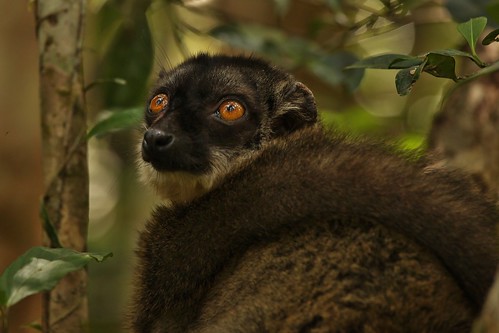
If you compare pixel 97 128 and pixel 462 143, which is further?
pixel 462 143

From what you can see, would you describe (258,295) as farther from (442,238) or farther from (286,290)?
(442,238)

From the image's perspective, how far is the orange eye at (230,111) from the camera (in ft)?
14.1

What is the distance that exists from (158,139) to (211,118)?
0.36 m

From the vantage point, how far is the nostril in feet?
13.3

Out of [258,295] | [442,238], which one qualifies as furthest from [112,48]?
[442,238]

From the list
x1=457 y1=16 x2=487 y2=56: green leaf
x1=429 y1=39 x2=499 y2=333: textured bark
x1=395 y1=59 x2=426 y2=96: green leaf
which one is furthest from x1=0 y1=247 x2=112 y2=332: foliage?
x1=429 y1=39 x2=499 y2=333: textured bark

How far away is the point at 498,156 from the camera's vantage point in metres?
5.32

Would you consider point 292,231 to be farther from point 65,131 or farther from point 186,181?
point 65,131

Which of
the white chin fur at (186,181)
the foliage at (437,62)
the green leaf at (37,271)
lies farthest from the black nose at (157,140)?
the foliage at (437,62)

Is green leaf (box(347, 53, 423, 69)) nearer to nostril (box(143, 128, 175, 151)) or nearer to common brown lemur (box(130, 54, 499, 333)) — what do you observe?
common brown lemur (box(130, 54, 499, 333))

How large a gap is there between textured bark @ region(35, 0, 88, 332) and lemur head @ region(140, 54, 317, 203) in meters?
0.41

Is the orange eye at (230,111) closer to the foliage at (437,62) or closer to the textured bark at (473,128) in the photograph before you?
the foliage at (437,62)

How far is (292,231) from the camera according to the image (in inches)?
136

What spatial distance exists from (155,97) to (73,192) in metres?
0.74
